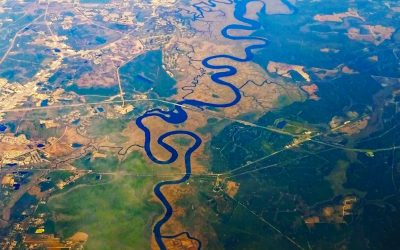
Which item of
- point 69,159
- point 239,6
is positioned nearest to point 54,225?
point 69,159

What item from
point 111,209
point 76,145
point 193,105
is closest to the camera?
point 111,209

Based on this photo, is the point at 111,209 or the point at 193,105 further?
the point at 193,105

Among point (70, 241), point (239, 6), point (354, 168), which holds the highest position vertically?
point (239, 6)

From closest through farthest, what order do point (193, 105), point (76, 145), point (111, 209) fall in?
point (111, 209)
point (76, 145)
point (193, 105)

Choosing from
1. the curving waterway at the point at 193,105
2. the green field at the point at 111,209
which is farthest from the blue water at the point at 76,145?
the curving waterway at the point at 193,105

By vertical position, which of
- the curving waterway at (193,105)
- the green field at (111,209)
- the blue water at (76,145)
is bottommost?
the green field at (111,209)

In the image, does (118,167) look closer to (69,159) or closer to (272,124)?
(69,159)

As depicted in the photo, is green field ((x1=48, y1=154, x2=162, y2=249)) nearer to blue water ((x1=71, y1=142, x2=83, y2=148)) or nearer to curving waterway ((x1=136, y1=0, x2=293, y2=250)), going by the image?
curving waterway ((x1=136, y1=0, x2=293, y2=250))

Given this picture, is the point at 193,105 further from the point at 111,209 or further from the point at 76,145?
the point at 111,209

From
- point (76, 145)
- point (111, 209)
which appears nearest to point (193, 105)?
point (76, 145)

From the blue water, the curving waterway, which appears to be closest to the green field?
the curving waterway

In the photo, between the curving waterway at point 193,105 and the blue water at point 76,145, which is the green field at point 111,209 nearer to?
the curving waterway at point 193,105
